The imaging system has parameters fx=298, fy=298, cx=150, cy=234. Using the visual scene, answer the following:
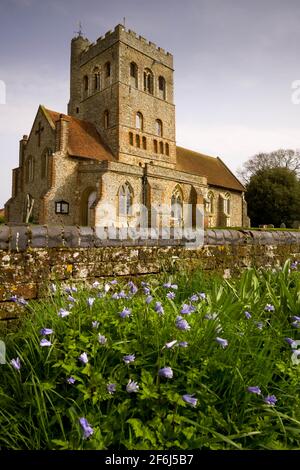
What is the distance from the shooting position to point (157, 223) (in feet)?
79.5

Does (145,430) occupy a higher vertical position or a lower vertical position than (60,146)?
lower

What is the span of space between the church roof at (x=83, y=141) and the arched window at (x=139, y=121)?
3713 mm

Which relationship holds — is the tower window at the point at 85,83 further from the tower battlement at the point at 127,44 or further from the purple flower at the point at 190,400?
the purple flower at the point at 190,400

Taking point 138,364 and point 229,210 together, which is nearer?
point 138,364

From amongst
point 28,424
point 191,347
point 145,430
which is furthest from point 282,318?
point 28,424

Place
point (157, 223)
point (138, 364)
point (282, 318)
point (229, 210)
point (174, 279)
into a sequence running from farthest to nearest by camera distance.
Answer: point (229, 210) → point (157, 223) → point (174, 279) → point (282, 318) → point (138, 364)

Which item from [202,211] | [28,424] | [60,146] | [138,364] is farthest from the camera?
[202,211]

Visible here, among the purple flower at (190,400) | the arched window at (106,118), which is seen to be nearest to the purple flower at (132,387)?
the purple flower at (190,400)

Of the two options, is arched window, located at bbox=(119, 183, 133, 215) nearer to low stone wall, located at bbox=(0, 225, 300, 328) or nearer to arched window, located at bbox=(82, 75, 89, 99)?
arched window, located at bbox=(82, 75, 89, 99)

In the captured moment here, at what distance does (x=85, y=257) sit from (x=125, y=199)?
1915cm

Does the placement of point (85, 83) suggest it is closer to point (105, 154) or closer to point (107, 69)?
point (107, 69)

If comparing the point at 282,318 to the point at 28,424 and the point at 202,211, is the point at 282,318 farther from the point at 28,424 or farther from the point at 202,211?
the point at 202,211

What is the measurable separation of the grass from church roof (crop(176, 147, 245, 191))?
29.4m
